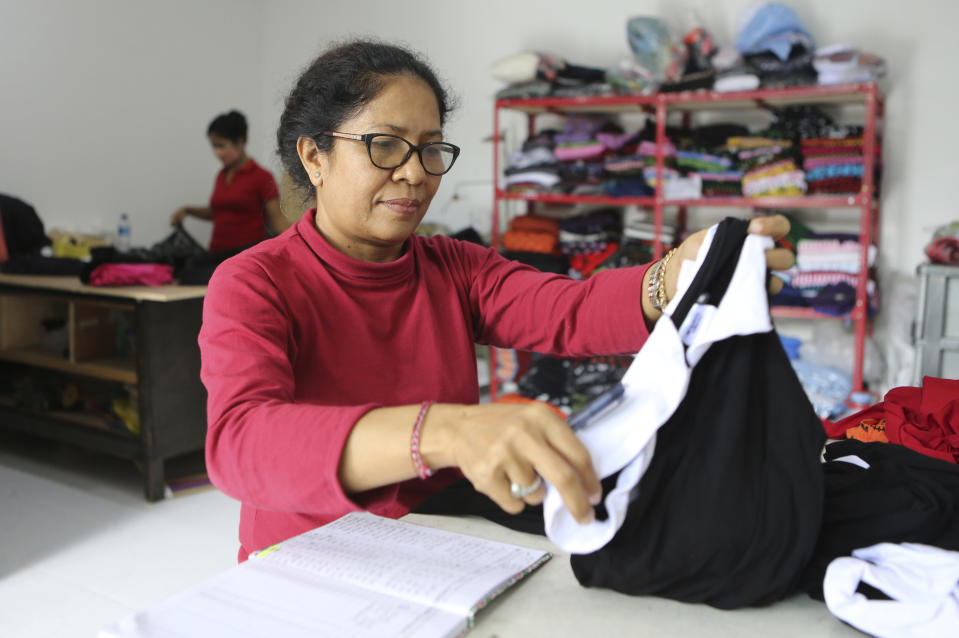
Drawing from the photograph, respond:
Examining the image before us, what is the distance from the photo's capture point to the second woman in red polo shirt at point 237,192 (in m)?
4.23

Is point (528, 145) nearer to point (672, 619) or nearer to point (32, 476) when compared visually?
point (32, 476)

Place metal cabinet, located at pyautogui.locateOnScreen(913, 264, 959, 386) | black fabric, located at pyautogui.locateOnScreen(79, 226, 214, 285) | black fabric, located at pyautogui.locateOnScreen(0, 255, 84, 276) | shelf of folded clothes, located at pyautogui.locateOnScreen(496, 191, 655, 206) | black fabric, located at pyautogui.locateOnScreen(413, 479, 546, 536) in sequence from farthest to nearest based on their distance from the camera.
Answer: shelf of folded clothes, located at pyautogui.locateOnScreen(496, 191, 655, 206), black fabric, located at pyautogui.locateOnScreen(0, 255, 84, 276), black fabric, located at pyautogui.locateOnScreen(79, 226, 214, 285), metal cabinet, located at pyautogui.locateOnScreen(913, 264, 959, 386), black fabric, located at pyautogui.locateOnScreen(413, 479, 546, 536)

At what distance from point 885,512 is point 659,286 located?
443mm

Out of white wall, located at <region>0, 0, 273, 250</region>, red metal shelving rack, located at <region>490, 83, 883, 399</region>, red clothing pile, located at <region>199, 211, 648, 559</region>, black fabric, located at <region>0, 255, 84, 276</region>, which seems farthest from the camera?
white wall, located at <region>0, 0, 273, 250</region>

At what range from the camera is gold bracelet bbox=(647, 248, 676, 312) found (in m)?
1.13

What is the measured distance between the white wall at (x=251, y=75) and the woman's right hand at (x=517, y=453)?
3679 millimetres

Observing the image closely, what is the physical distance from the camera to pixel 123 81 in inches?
193

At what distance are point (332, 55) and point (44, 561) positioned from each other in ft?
6.94

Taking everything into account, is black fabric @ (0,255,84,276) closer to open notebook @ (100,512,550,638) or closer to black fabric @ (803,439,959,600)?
open notebook @ (100,512,550,638)

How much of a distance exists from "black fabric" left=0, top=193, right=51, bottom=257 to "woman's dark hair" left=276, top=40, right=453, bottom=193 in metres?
3.17

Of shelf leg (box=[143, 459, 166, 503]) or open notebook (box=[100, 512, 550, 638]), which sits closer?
open notebook (box=[100, 512, 550, 638])

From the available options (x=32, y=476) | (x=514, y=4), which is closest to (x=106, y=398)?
(x=32, y=476)

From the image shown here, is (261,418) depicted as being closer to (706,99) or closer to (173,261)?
(173,261)

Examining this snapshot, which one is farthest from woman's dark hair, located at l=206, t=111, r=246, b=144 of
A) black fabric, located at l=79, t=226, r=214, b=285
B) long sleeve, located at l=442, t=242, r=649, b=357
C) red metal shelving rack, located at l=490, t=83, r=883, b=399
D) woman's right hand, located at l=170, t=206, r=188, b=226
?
long sleeve, located at l=442, t=242, r=649, b=357
